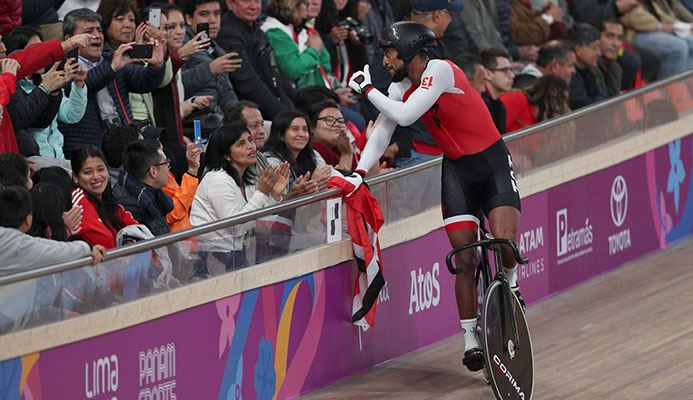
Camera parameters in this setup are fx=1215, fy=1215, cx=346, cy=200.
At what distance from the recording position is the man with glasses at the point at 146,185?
6945 millimetres

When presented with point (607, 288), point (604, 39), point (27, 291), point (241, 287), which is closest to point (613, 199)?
point (607, 288)

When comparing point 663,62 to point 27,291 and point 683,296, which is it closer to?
point 683,296

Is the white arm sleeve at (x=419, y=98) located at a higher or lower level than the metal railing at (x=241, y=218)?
higher

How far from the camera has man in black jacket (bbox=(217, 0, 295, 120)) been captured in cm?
914

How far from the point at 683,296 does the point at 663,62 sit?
5173 mm

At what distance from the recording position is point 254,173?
744 centimetres

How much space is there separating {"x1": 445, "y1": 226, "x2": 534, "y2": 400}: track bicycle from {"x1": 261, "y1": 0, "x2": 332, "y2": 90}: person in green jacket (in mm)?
3221

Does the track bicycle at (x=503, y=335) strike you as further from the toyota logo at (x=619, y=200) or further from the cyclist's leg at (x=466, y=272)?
the toyota logo at (x=619, y=200)

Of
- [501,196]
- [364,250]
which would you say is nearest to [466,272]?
[501,196]

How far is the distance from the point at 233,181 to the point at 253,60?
92.6 inches

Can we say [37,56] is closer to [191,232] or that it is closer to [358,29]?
[191,232]

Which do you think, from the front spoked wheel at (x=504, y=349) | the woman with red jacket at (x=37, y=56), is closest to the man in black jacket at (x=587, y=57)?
the front spoked wheel at (x=504, y=349)

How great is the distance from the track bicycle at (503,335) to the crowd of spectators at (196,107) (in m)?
1.17

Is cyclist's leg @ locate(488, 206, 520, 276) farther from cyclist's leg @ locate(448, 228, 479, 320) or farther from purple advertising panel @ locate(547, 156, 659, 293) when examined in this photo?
purple advertising panel @ locate(547, 156, 659, 293)
